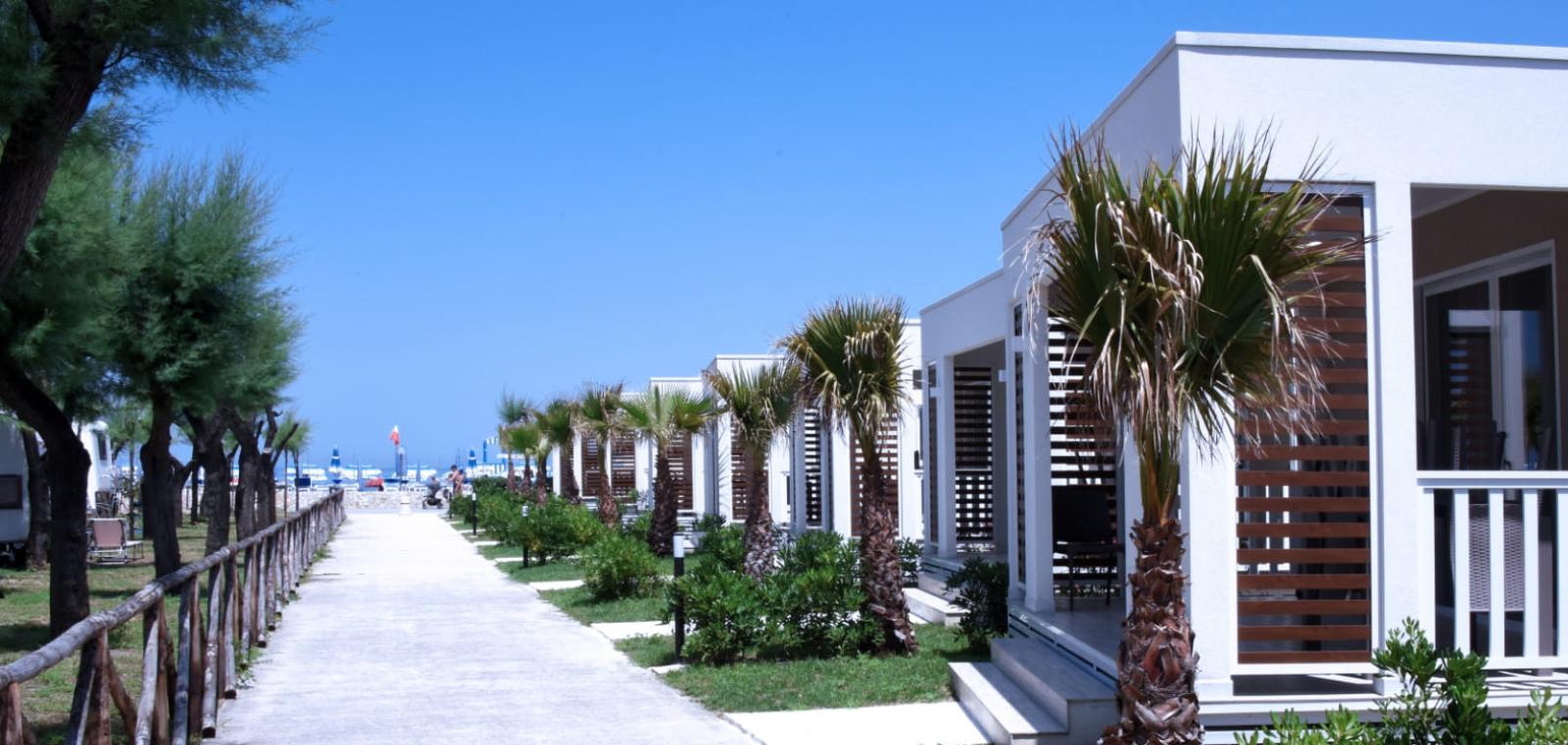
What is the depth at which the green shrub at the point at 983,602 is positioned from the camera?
11.3 m

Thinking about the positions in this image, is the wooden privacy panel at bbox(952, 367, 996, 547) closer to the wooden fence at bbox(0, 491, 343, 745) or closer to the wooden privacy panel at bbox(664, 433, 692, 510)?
the wooden fence at bbox(0, 491, 343, 745)

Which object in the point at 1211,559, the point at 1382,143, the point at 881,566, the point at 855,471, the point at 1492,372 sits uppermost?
the point at 1382,143

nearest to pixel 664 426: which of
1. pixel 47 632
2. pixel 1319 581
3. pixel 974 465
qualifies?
pixel 974 465

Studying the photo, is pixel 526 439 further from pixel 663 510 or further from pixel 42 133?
pixel 42 133

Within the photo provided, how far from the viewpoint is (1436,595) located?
8.30 metres

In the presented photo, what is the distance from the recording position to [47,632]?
14602 mm

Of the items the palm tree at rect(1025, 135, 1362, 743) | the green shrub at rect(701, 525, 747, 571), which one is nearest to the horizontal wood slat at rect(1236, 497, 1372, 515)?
the palm tree at rect(1025, 135, 1362, 743)

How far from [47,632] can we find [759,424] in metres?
8.11

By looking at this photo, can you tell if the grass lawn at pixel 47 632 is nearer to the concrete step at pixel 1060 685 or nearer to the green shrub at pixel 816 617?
the green shrub at pixel 816 617

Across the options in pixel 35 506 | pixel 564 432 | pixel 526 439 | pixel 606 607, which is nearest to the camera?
pixel 606 607

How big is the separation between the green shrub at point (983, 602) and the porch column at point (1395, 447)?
168 inches

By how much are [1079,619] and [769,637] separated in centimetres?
295

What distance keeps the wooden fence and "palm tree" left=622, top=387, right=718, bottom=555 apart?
27.3 feet

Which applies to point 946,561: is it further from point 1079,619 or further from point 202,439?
point 202,439
